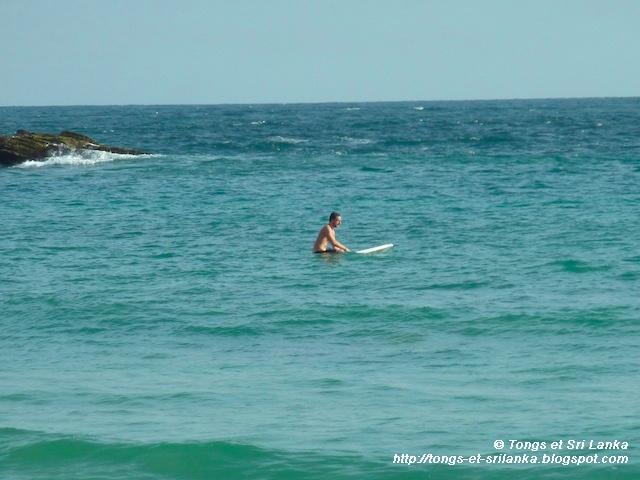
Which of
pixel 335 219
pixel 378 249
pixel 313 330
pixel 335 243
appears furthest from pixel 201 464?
pixel 378 249

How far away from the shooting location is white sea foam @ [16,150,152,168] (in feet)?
166

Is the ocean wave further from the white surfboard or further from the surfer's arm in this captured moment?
the white surfboard

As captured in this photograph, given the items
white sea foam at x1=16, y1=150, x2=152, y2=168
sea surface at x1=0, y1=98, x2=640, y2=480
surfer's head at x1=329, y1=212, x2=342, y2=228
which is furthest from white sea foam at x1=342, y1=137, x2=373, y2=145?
surfer's head at x1=329, y1=212, x2=342, y2=228

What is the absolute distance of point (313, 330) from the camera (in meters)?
17.5

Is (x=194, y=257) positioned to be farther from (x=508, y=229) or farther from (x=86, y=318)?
(x=508, y=229)

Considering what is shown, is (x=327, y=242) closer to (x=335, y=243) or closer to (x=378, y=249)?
(x=335, y=243)

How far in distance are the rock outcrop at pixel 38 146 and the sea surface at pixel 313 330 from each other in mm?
12535

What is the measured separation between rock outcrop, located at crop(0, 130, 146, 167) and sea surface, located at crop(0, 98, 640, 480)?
41.1ft

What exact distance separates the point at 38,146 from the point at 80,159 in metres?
1.99

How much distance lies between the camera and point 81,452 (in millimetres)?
11820

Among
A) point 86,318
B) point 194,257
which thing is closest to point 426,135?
point 194,257

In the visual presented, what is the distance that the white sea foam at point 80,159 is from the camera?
50.5m

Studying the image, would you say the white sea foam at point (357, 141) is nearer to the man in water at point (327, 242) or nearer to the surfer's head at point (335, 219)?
the man in water at point (327, 242)

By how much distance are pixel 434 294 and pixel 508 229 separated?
8.44 meters
